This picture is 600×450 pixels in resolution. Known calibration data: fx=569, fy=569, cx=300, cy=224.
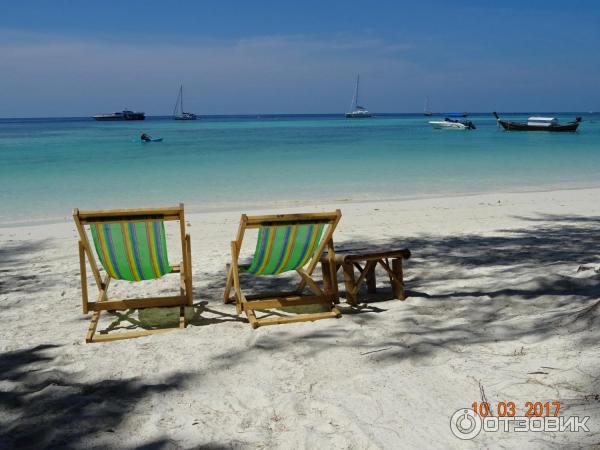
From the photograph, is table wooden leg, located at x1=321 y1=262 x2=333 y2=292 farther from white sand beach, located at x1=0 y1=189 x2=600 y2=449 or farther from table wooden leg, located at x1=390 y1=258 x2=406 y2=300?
table wooden leg, located at x1=390 y1=258 x2=406 y2=300

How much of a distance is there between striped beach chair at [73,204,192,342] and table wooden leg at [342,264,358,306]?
4.01 feet

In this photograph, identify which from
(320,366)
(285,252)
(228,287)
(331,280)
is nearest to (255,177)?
(228,287)

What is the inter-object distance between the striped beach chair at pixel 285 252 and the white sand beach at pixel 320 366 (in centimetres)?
14

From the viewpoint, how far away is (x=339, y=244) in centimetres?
721

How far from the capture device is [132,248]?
13.3ft

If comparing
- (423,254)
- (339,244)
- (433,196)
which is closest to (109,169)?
(433,196)

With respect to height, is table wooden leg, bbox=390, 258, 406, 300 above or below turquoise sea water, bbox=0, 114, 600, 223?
above

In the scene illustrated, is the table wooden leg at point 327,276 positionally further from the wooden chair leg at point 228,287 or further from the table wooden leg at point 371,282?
the wooden chair leg at point 228,287

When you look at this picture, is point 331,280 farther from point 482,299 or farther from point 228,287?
point 482,299

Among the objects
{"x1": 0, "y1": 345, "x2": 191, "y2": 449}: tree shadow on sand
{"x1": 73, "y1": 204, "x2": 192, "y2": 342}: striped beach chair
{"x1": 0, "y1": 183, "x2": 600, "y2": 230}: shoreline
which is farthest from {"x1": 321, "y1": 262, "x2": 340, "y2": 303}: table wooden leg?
{"x1": 0, "y1": 183, "x2": 600, "y2": 230}: shoreline

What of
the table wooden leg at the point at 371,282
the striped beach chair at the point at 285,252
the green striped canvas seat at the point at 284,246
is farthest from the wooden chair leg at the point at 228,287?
the table wooden leg at the point at 371,282

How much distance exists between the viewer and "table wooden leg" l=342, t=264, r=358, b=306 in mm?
4449

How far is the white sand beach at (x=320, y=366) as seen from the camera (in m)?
2.59

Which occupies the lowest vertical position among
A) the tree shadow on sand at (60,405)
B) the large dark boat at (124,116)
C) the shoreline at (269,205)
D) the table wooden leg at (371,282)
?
the large dark boat at (124,116)
